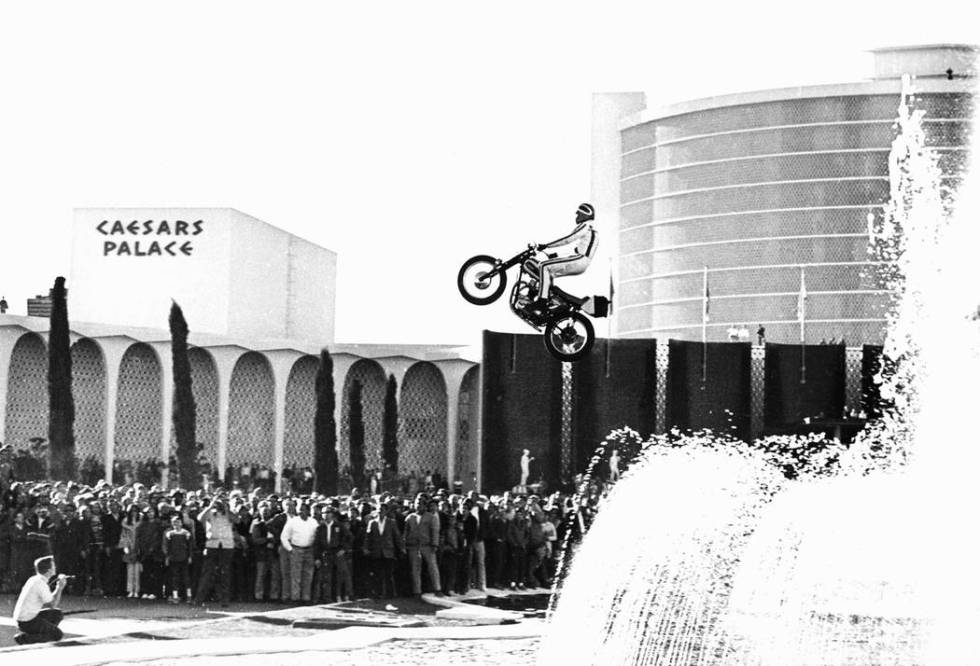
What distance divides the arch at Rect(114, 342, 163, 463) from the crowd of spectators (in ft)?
135

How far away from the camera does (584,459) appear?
62.5 meters

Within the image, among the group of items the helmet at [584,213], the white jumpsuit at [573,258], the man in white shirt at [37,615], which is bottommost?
A: the man in white shirt at [37,615]

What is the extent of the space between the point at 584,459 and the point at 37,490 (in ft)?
117

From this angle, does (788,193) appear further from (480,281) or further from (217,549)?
(480,281)

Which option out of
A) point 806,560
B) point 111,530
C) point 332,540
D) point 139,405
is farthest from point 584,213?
point 139,405

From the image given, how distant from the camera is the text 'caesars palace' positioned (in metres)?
68.1

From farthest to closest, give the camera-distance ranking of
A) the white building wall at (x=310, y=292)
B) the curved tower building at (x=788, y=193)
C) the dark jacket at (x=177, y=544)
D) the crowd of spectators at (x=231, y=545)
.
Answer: the curved tower building at (x=788, y=193) < the white building wall at (x=310, y=292) < the crowd of spectators at (x=231, y=545) < the dark jacket at (x=177, y=544)

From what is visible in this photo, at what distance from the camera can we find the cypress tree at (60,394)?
56.1m

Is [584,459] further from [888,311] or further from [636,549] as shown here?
[888,311]

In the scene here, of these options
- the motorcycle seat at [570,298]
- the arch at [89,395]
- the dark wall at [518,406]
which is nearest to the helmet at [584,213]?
the motorcycle seat at [570,298]

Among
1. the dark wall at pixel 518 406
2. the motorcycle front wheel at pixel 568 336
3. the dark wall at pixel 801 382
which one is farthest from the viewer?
the dark wall at pixel 801 382

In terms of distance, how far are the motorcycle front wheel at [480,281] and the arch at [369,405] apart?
5723 centimetres

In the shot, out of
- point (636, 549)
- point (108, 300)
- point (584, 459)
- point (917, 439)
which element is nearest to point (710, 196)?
point (108, 300)

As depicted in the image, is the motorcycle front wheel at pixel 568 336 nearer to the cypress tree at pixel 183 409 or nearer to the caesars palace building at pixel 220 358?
the cypress tree at pixel 183 409
